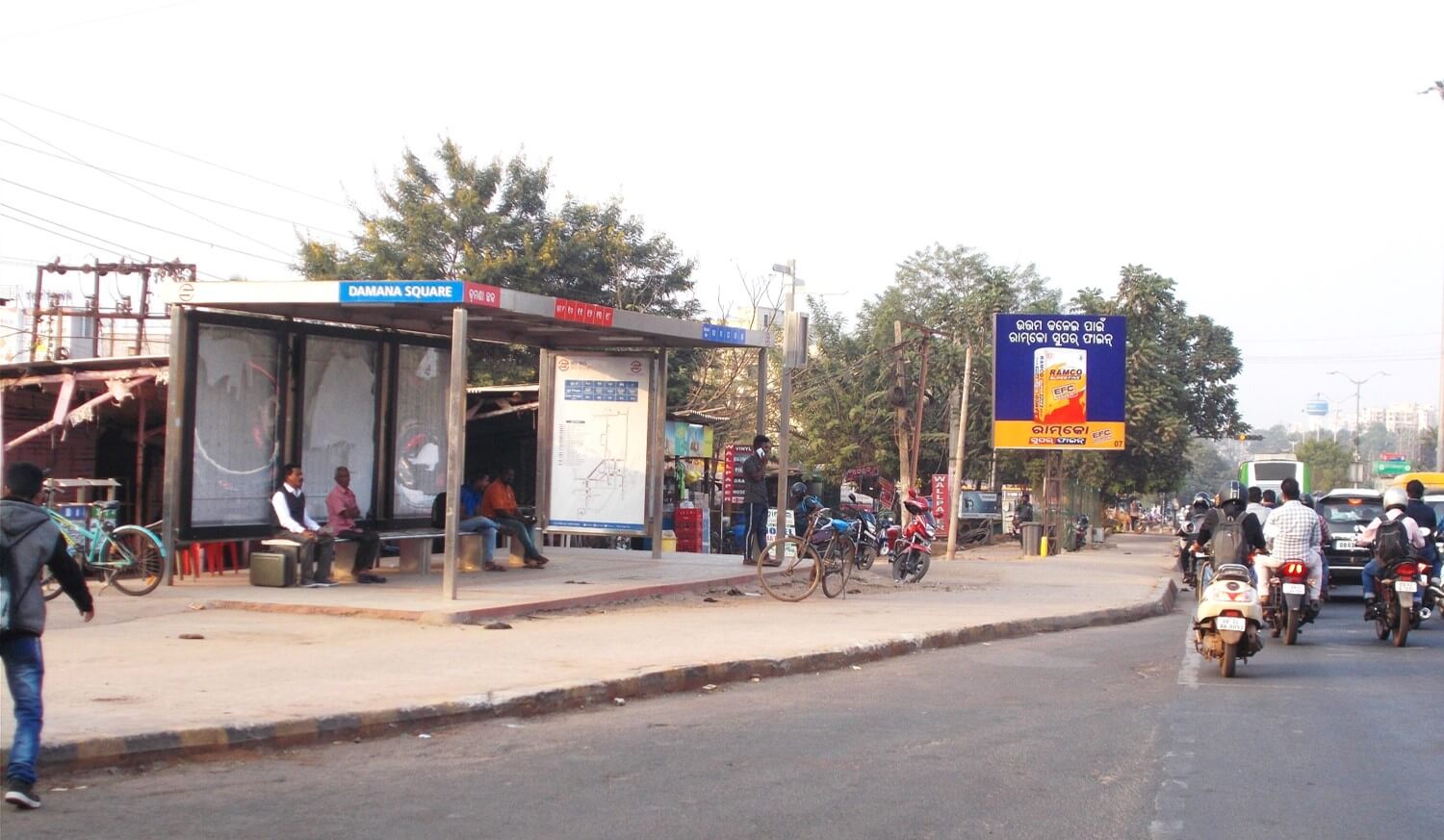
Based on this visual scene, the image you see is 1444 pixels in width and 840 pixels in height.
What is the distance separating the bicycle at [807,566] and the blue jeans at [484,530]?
11.1ft

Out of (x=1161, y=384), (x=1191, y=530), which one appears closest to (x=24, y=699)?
(x=1191, y=530)

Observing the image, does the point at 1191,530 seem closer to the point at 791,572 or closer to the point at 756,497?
the point at 756,497

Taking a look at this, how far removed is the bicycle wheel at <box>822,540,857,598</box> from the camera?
54.9 feet

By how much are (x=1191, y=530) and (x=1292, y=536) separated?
11028 mm

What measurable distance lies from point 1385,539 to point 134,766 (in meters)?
12.1

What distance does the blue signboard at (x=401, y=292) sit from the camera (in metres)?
12.8

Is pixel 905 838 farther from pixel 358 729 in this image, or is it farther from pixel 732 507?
pixel 732 507

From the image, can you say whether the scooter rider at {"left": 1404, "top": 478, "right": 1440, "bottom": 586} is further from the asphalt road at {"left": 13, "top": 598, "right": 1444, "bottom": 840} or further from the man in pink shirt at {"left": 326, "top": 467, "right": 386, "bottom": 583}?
the man in pink shirt at {"left": 326, "top": 467, "right": 386, "bottom": 583}

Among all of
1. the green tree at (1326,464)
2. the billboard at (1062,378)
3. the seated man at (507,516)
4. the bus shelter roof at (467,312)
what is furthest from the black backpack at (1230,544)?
the green tree at (1326,464)

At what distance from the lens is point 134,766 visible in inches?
271

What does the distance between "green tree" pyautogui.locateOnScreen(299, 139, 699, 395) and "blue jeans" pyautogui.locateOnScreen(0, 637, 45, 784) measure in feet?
84.0

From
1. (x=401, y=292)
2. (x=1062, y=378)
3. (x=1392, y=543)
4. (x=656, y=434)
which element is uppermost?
(x=1062, y=378)

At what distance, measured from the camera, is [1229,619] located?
35.9 feet

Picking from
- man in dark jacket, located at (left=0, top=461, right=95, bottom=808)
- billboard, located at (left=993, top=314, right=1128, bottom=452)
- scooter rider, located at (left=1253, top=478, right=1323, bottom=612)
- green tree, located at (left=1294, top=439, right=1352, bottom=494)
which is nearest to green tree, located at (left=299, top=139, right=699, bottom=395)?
billboard, located at (left=993, top=314, right=1128, bottom=452)
